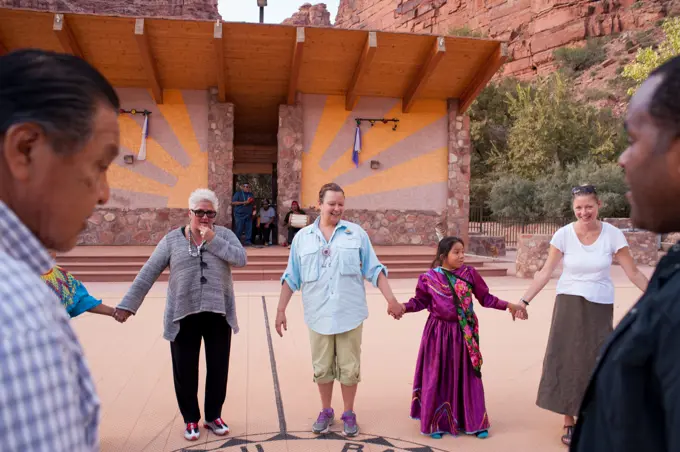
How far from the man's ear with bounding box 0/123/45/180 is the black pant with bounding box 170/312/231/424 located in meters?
3.28

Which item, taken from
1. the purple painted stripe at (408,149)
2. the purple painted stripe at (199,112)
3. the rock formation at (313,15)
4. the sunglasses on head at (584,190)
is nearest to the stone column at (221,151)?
the purple painted stripe at (199,112)

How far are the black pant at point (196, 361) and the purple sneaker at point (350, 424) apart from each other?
0.89 meters

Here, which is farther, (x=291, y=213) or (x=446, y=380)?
(x=291, y=213)

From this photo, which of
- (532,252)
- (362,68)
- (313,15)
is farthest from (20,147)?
(313,15)

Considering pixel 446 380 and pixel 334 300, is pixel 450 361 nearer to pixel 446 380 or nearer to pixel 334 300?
pixel 446 380

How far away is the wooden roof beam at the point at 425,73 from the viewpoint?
11934mm

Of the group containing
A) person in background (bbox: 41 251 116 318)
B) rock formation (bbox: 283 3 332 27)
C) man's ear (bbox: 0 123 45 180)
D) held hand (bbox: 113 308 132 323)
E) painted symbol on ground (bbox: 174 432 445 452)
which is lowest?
painted symbol on ground (bbox: 174 432 445 452)

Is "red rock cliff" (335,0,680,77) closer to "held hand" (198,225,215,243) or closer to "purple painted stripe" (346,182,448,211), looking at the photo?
"purple painted stripe" (346,182,448,211)

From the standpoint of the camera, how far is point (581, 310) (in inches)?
158

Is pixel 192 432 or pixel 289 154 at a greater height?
pixel 289 154

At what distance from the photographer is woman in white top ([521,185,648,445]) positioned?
13.0 ft

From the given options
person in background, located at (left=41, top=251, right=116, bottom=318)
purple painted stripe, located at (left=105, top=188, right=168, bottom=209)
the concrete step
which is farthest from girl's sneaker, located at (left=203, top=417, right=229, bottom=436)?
purple painted stripe, located at (left=105, top=188, right=168, bottom=209)

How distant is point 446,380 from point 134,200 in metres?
11.0

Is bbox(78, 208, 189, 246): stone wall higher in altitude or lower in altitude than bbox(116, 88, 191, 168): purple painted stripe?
lower
